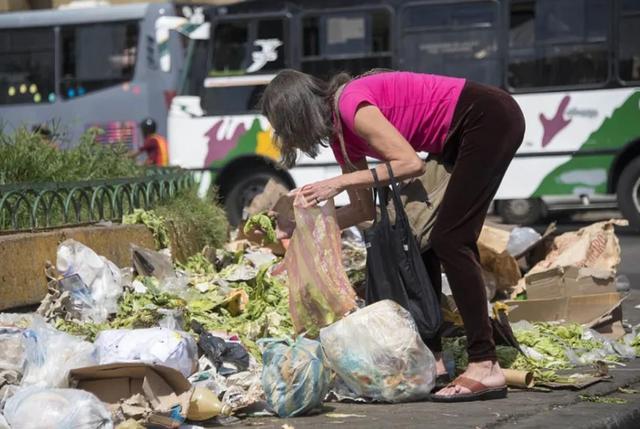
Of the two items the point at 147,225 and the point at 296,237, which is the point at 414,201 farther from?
the point at 147,225

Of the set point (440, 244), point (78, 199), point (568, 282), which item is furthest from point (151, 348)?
point (568, 282)

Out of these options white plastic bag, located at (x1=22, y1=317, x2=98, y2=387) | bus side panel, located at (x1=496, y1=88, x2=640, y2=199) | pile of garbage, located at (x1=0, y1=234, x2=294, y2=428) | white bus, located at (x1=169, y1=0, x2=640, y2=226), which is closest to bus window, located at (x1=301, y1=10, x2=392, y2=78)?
white bus, located at (x1=169, y1=0, x2=640, y2=226)

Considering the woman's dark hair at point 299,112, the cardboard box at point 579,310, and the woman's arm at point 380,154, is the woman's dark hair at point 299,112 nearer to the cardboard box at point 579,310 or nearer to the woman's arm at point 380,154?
the woman's arm at point 380,154

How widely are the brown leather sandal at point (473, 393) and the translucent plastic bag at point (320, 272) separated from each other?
0.56 metres

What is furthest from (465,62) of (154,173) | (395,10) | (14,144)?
(14,144)

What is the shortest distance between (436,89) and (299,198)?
0.74 m

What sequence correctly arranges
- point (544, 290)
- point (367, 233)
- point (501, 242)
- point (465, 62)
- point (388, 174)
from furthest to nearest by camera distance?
point (465, 62)
point (501, 242)
point (544, 290)
point (367, 233)
point (388, 174)

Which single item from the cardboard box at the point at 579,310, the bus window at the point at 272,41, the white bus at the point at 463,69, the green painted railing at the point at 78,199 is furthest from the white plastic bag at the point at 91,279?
the bus window at the point at 272,41

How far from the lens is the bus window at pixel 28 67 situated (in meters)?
22.0

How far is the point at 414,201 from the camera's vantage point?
545 centimetres

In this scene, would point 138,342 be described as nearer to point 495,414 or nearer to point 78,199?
point 495,414

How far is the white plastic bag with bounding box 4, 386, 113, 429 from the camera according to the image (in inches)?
170

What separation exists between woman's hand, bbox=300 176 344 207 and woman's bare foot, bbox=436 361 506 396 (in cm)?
92

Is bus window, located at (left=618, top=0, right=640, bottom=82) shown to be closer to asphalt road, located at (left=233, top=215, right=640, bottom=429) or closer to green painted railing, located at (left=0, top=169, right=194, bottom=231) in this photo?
green painted railing, located at (left=0, top=169, right=194, bottom=231)
